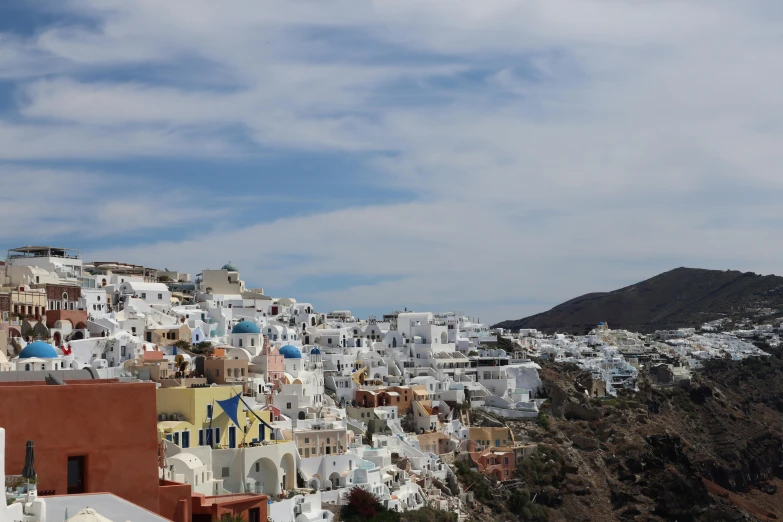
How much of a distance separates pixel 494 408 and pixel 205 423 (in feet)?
98.7

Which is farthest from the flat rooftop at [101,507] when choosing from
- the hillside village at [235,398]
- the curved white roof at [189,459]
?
the curved white roof at [189,459]

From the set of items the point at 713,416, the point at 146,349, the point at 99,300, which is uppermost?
the point at 99,300

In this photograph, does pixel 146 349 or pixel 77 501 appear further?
pixel 146 349

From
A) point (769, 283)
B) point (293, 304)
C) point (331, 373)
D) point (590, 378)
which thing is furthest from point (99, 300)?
point (769, 283)

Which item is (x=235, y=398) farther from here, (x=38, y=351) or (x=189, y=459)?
(x=38, y=351)

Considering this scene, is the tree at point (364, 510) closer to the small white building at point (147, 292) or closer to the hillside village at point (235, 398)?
the hillside village at point (235, 398)

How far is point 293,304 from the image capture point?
75.1 m

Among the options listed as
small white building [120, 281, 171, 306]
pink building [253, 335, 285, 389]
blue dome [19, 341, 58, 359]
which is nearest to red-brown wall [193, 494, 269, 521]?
blue dome [19, 341, 58, 359]

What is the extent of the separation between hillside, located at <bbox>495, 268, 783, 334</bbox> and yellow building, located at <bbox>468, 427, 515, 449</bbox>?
102 m

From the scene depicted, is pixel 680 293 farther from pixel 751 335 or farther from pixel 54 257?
pixel 54 257

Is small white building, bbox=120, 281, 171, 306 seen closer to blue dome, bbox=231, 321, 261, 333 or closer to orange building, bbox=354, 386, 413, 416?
blue dome, bbox=231, 321, 261, 333

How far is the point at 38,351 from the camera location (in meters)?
42.8

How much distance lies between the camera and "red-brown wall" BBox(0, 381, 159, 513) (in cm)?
1420

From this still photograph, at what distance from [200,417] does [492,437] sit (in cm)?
2447
